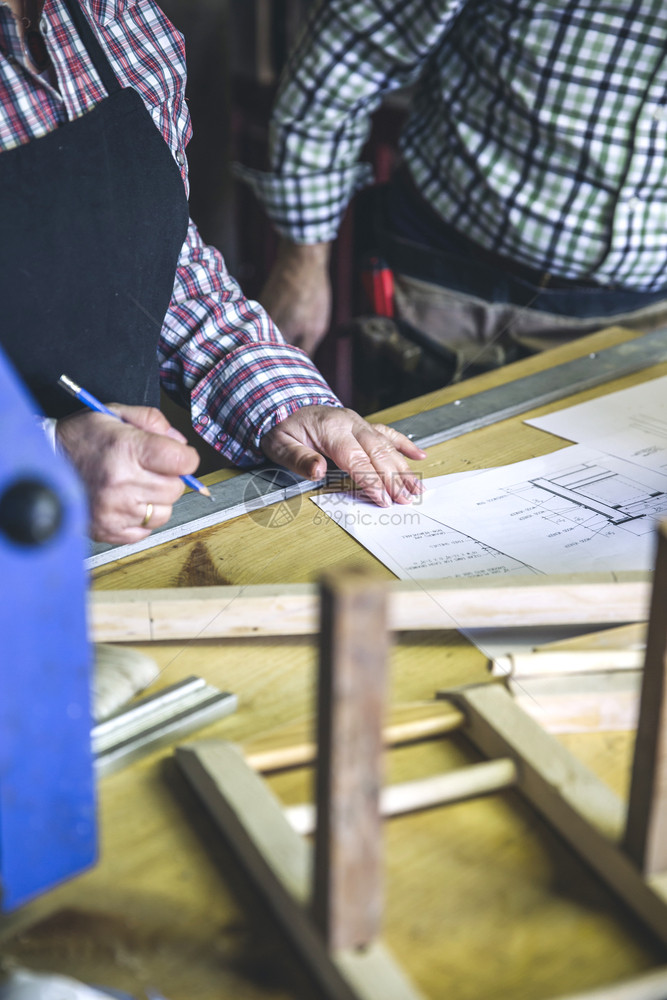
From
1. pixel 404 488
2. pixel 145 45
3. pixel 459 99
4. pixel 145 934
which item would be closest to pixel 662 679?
pixel 145 934

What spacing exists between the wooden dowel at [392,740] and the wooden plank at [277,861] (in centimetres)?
2

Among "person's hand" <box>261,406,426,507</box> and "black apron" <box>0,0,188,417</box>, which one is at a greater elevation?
"black apron" <box>0,0,188,417</box>

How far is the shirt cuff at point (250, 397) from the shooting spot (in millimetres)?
896

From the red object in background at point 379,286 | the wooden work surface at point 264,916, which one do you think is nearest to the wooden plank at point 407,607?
the wooden work surface at point 264,916

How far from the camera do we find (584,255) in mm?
1233

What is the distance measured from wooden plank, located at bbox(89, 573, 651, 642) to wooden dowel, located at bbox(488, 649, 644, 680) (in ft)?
0.13

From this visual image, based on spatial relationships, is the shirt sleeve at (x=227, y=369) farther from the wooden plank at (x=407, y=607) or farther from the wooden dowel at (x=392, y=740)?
the wooden dowel at (x=392, y=740)

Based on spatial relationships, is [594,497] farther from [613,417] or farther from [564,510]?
[613,417]

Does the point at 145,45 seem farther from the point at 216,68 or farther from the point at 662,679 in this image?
the point at 662,679

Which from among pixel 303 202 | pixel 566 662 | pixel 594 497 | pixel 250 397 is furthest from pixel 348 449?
pixel 303 202

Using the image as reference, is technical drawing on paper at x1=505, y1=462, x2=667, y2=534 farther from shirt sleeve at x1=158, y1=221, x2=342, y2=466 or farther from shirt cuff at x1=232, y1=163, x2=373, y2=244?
shirt cuff at x1=232, y1=163, x2=373, y2=244

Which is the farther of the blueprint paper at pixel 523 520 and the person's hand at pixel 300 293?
the person's hand at pixel 300 293

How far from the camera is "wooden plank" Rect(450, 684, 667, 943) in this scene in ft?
1.38

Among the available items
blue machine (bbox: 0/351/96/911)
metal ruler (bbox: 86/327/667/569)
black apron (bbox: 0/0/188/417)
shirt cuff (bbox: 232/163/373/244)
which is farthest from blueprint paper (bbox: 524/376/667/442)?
blue machine (bbox: 0/351/96/911)
